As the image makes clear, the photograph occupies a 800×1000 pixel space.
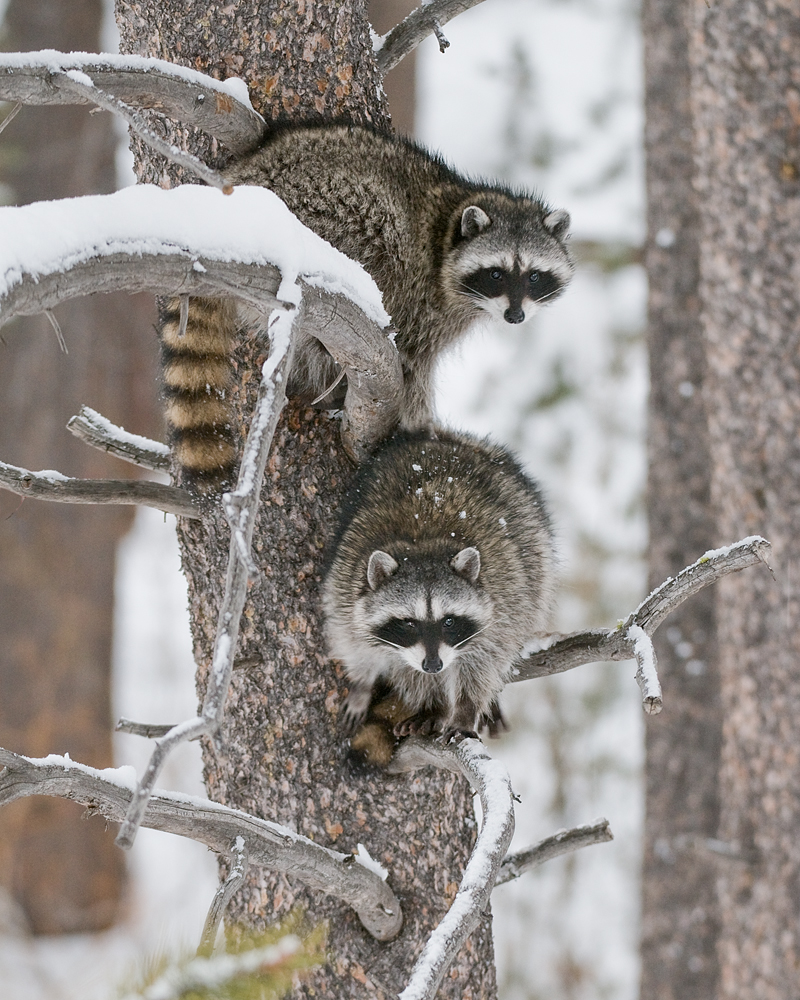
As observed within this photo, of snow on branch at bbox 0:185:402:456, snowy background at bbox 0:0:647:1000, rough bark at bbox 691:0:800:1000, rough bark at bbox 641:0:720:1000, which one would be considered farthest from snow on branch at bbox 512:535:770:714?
snowy background at bbox 0:0:647:1000

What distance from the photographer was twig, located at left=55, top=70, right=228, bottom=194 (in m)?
1.73

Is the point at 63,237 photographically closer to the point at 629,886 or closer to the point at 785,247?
the point at 785,247

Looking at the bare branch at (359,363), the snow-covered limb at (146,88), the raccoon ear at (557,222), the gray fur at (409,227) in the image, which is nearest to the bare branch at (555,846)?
the bare branch at (359,363)

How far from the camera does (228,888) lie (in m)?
2.11

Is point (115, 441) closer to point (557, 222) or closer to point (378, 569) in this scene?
point (378, 569)

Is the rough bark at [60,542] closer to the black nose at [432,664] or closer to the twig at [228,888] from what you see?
the black nose at [432,664]

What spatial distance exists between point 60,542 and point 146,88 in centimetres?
634

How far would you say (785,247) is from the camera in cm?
500

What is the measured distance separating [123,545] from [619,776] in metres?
4.51

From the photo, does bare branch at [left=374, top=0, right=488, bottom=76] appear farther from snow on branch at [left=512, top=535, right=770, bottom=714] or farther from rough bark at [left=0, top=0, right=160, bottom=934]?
rough bark at [left=0, top=0, right=160, bottom=934]

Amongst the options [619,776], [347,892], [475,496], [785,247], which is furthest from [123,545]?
[347,892]

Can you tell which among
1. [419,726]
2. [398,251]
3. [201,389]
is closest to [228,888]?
[419,726]

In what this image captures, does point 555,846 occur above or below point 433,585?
below

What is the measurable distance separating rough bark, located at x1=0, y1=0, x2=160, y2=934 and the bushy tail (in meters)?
5.59
